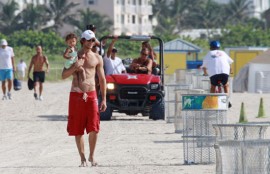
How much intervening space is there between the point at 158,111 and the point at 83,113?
9778mm

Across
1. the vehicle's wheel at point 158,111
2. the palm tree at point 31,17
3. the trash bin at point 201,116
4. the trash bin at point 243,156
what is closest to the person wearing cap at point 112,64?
the vehicle's wheel at point 158,111

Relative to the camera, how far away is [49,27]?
377 feet


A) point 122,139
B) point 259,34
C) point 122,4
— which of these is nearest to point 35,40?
point 259,34

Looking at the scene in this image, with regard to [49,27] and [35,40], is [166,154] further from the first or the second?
[49,27]

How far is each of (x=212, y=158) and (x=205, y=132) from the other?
49cm

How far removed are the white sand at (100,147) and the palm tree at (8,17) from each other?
80.5 meters

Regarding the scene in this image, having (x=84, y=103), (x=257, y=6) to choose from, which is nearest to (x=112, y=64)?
(x=84, y=103)

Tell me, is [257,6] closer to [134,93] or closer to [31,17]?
[31,17]

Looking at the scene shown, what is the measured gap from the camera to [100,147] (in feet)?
58.7

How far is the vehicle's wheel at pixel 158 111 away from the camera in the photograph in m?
24.5

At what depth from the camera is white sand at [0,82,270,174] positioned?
1458 centimetres

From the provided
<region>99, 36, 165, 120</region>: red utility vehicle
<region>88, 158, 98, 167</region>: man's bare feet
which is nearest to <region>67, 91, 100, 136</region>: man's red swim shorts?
<region>88, 158, 98, 167</region>: man's bare feet

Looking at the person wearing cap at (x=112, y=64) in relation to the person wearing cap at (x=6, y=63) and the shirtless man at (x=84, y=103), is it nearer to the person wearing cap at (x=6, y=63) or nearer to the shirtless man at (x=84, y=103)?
the person wearing cap at (x=6, y=63)

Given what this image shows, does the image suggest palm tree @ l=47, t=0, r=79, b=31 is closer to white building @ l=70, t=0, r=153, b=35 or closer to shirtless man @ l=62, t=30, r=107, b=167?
white building @ l=70, t=0, r=153, b=35
